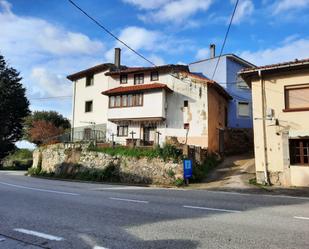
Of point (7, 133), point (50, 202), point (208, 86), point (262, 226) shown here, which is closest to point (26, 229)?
point (50, 202)

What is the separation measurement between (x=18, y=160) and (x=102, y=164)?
33203 mm

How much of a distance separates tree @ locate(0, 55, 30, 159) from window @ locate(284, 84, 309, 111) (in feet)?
149

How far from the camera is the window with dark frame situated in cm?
3044

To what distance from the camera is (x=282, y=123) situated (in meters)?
17.7

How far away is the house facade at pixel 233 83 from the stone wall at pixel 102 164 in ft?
48.4

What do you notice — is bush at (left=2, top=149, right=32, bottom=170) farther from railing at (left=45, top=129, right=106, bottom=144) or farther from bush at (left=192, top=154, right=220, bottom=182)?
bush at (left=192, top=154, right=220, bottom=182)

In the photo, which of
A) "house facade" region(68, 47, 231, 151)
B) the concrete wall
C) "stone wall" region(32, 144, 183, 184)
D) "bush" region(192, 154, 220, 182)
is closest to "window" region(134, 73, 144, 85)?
"house facade" region(68, 47, 231, 151)

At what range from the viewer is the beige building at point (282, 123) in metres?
17.1

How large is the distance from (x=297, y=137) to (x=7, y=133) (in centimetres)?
4789

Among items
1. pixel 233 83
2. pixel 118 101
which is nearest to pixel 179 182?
pixel 118 101

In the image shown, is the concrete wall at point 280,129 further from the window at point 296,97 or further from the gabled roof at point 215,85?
the gabled roof at point 215,85

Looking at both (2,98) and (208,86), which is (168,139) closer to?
(208,86)

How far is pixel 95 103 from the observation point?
121 feet

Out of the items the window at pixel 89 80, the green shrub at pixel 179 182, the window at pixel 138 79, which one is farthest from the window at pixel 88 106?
the green shrub at pixel 179 182
